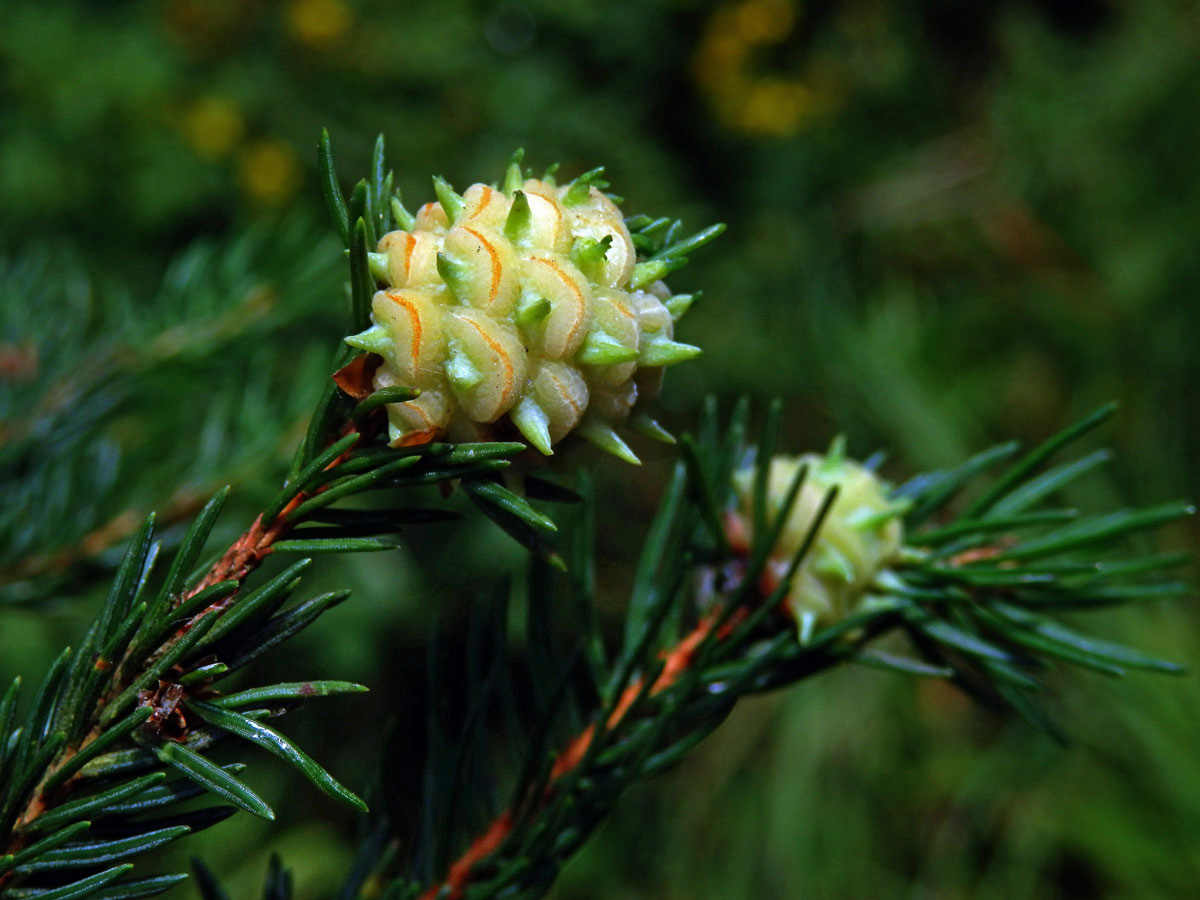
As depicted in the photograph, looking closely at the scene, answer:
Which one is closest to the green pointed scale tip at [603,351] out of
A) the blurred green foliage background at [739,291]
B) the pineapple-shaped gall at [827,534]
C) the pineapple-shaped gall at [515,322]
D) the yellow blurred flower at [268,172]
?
the pineapple-shaped gall at [515,322]

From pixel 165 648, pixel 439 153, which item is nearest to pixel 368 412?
pixel 165 648

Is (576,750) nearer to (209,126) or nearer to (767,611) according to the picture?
(767,611)

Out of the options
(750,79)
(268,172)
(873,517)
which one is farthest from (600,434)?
(750,79)

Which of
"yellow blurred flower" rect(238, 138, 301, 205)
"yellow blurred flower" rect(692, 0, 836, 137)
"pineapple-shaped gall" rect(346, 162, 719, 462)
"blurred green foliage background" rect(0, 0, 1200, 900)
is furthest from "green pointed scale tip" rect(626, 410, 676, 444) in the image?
"yellow blurred flower" rect(692, 0, 836, 137)

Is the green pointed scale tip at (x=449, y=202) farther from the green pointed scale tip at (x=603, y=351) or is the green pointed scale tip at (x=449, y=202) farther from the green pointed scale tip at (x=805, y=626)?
the green pointed scale tip at (x=805, y=626)

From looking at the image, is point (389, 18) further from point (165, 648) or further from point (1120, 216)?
point (165, 648)

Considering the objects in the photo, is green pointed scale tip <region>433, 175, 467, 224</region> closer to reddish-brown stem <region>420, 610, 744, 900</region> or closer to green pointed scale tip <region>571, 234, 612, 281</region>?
green pointed scale tip <region>571, 234, 612, 281</region>
